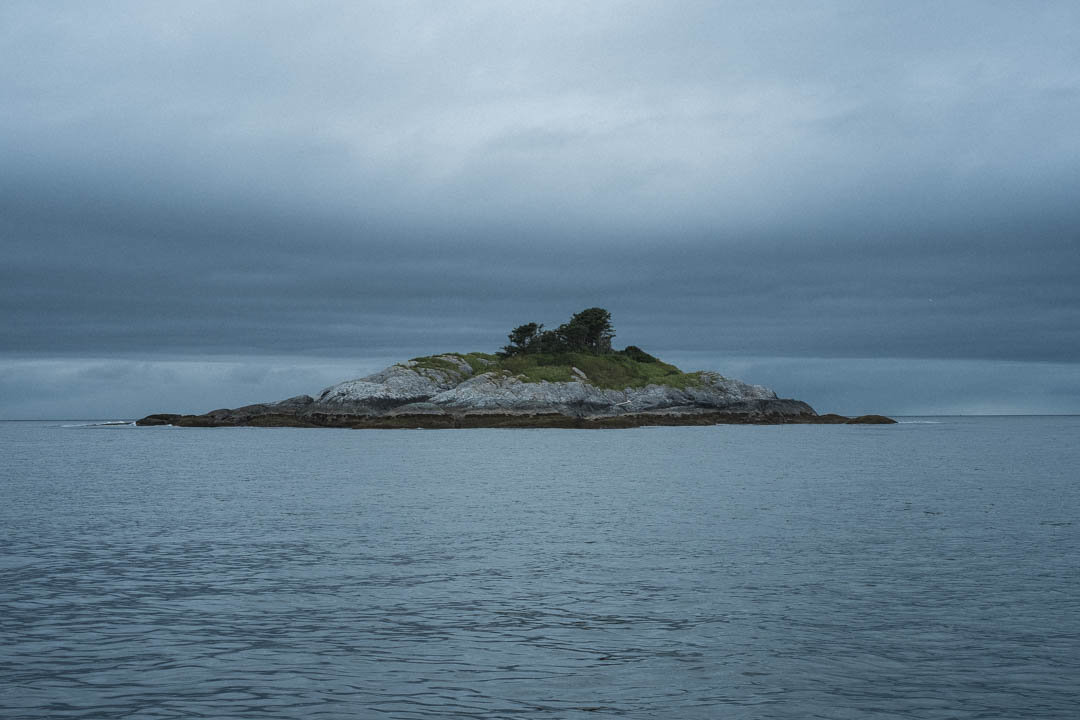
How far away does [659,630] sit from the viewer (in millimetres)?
17438

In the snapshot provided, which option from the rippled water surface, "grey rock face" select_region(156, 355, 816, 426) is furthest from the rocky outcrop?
the rippled water surface

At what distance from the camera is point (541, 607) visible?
1939cm

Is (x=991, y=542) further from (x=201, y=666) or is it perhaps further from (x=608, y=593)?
(x=201, y=666)

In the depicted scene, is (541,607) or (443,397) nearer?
(541,607)

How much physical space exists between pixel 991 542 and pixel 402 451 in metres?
73.4

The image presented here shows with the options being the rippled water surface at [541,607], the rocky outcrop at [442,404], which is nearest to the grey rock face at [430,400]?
the rocky outcrop at [442,404]

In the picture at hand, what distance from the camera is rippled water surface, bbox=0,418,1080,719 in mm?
13445

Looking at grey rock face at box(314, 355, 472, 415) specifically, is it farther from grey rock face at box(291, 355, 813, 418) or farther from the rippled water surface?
the rippled water surface

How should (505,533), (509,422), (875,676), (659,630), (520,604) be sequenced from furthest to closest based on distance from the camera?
(509,422), (505,533), (520,604), (659,630), (875,676)

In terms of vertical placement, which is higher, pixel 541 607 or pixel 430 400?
pixel 430 400

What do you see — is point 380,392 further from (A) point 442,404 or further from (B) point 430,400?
(A) point 442,404

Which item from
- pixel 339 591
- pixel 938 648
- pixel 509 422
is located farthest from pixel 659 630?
pixel 509 422

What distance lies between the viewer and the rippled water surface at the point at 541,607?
13445 millimetres

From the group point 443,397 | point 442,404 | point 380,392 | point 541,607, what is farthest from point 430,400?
point 541,607
